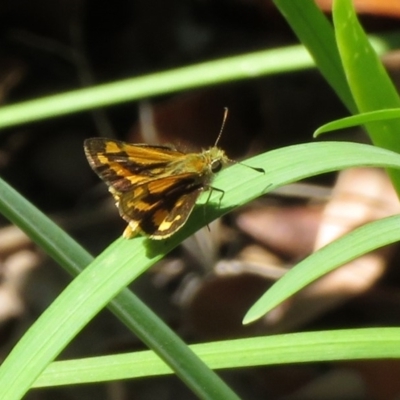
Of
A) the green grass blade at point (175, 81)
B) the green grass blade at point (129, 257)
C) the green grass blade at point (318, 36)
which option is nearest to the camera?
the green grass blade at point (129, 257)

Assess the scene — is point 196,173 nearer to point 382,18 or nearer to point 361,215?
point 361,215

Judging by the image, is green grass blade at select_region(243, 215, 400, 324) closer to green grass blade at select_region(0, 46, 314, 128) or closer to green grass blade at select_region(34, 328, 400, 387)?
green grass blade at select_region(34, 328, 400, 387)

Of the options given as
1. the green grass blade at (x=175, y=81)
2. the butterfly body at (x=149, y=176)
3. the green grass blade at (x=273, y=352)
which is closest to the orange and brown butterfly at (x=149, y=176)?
the butterfly body at (x=149, y=176)

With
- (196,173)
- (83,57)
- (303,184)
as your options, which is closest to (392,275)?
(303,184)

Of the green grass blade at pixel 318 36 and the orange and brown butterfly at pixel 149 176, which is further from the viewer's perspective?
the green grass blade at pixel 318 36

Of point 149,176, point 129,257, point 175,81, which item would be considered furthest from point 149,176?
point 175,81

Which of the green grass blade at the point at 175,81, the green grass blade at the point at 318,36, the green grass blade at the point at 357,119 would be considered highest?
the green grass blade at the point at 175,81

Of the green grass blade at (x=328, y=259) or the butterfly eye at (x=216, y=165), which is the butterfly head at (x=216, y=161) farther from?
the green grass blade at (x=328, y=259)

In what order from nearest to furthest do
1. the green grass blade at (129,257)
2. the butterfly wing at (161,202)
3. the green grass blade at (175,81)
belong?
1. the green grass blade at (129,257)
2. the butterfly wing at (161,202)
3. the green grass blade at (175,81)
